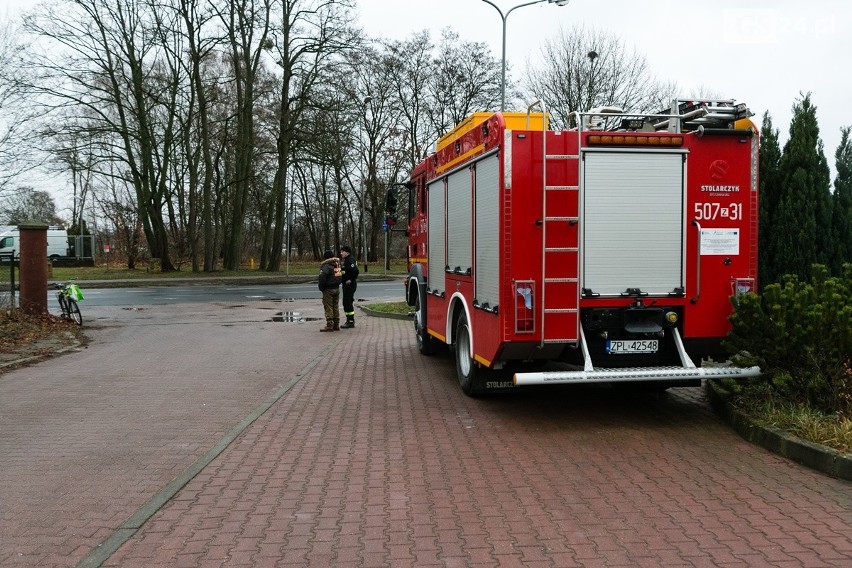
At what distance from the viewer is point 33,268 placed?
1589 centimetres

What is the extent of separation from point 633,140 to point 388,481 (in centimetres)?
364

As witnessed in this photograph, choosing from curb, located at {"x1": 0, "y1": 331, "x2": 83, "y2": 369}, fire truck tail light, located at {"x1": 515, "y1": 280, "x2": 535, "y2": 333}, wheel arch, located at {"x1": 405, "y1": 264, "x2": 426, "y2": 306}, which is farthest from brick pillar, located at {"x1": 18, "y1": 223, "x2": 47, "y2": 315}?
fire truck tail light, located at {"x1": 515, "y1": 280, "x2": 535, "y2": 333}

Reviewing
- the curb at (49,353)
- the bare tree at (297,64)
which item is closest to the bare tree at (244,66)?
the bare tree at (297,64)

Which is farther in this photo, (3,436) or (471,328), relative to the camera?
(471,328)

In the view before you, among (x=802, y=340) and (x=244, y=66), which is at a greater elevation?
(x=244, y=66)

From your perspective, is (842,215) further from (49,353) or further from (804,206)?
(49,353)

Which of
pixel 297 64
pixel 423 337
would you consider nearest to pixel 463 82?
pixel 297 64

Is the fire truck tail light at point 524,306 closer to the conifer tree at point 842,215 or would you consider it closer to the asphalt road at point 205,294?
the conifer tree at point 842,215

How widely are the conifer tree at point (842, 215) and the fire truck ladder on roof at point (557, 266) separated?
366 cm

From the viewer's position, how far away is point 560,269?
6766mm

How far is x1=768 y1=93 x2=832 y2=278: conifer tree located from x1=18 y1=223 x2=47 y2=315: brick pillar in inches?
544

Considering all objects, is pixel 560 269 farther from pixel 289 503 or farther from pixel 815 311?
pixel 289 503

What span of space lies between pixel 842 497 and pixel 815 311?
5.16 ft

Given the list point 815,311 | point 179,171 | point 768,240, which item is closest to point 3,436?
point 815,311
